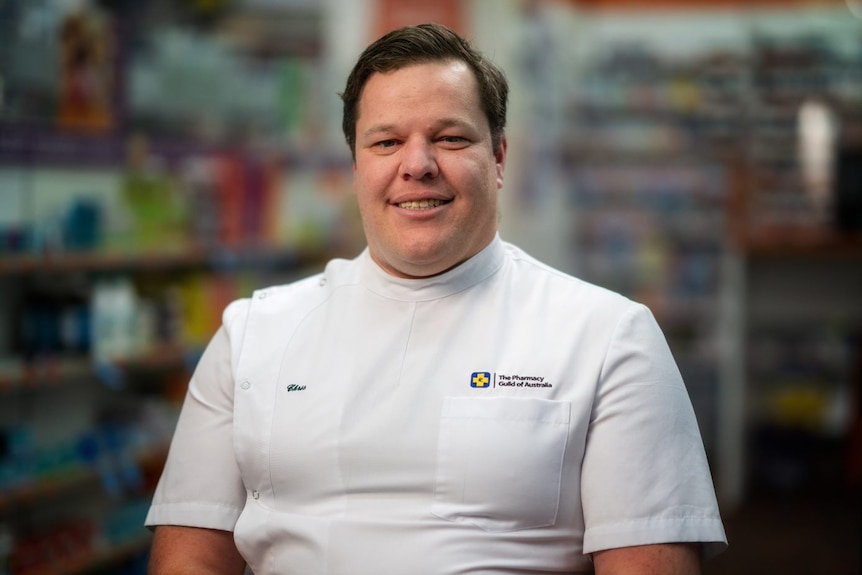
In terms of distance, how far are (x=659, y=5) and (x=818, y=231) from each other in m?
2.05

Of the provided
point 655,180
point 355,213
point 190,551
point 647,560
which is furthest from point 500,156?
point 655,180

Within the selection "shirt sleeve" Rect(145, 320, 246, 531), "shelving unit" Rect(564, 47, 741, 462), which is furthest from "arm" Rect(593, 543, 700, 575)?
"shelving unit" Rect(564, 47, 741, 462)

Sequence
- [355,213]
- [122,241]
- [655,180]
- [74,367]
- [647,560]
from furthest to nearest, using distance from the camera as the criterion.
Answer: [655,180]
[355,213]
[122,241]
[74,367]
[647,560]

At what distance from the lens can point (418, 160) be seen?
171 cm

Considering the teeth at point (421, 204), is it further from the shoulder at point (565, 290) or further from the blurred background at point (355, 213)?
the blurred background at point (355, 213)

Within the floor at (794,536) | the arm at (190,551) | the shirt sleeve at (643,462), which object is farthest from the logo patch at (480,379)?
the floor at (794,536)

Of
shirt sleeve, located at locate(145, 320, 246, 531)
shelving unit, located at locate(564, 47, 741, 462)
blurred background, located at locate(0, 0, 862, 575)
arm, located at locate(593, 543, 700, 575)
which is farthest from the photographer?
shelving unit, located at locate(564, 47, 741, 462)

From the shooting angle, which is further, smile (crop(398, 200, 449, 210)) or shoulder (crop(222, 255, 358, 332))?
shoulder (crop(222, 255, 358, 332))

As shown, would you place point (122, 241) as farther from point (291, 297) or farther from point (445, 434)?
point (445, 434)

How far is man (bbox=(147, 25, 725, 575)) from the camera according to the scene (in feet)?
5.39

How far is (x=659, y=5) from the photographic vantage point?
746 cm

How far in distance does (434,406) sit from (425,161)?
40 centimetres

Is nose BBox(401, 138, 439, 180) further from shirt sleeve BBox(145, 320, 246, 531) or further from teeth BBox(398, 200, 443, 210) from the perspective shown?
shirt sleeve BBox(145, 320, 246, 531)

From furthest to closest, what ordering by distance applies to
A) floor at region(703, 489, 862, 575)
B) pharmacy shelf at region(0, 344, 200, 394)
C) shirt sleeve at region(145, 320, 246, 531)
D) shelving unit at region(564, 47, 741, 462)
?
shelving unit at region(564, 47, 741, 462)
floor at region(703, 489, 862, 575)
pharmacy shelf at region(0, 344, 200, 394)
shirt sleeve at region(145, 320, 246, 531)
